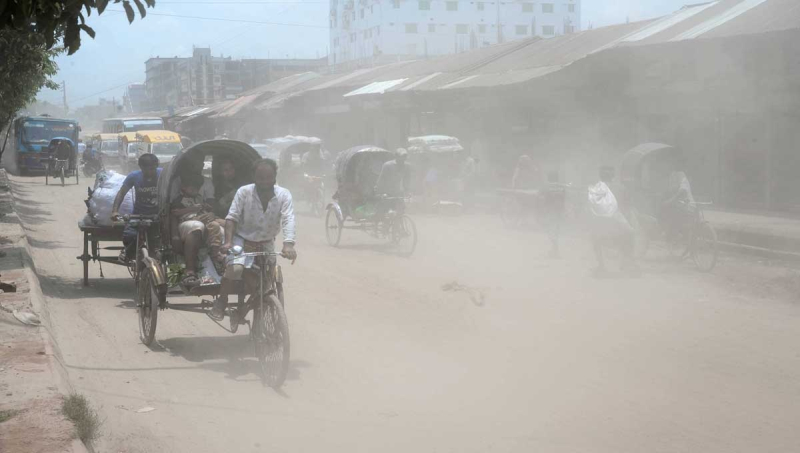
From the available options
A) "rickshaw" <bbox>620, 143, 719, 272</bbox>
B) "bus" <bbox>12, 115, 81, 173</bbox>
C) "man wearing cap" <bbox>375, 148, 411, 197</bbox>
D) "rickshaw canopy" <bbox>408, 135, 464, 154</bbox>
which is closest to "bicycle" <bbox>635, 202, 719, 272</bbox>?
"rickshaw" <bbox>620, 143, 719, 272</bbox>

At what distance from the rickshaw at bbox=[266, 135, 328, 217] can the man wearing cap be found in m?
7.59

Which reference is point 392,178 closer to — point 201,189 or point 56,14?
point 201,189

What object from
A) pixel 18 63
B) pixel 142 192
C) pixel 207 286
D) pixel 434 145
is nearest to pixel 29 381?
pixel 207 286

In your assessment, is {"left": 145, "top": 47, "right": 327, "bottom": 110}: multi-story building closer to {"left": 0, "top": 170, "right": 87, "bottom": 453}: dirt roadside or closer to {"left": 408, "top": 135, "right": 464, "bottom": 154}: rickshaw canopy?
{"left": 408, "top": 135, "right": 464, "bottom": 154}: rickshaw canopy

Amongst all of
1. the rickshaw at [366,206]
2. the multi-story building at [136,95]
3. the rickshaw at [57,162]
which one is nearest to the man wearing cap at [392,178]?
the rickshaw at [366,206]

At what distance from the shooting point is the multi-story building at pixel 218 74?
9494 centimetres

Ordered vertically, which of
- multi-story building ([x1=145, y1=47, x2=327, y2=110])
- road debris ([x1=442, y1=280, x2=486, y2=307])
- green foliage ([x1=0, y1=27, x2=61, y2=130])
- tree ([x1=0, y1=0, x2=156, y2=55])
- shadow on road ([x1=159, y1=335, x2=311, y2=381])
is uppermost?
multi-story building ([x1=145, y1=47, x2=327, y2=110])

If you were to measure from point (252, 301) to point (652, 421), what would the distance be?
349 cm

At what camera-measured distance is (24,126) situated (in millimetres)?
42969

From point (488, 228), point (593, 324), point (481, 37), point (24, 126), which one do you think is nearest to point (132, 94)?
point (481, 37)

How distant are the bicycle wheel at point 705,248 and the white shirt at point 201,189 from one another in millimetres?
7759

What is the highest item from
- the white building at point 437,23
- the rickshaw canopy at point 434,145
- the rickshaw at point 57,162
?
the white building at point 437,23

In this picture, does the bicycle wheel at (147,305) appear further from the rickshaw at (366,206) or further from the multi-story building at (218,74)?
the multi-story building at (218,74)

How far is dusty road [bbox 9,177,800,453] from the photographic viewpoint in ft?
19.2
